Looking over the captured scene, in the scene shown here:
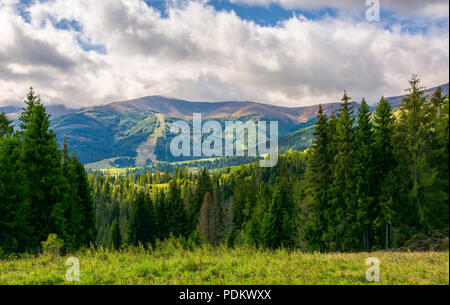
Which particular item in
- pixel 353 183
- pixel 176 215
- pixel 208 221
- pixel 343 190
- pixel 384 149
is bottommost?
pixel 208 221

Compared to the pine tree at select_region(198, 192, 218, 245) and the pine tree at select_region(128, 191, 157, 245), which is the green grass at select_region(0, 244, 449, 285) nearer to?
the pine tree at select_region(128, 191, 157, 245)

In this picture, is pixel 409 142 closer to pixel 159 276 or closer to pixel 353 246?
pixel 159 276

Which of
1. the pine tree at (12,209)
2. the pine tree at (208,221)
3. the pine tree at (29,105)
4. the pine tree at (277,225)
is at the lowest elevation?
the pine tree at (208,221)

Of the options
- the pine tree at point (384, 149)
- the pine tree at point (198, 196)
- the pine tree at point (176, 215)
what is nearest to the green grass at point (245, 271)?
the pine tree at point (384, 149)

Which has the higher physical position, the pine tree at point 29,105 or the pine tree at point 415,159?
the pine tree at point 29,105

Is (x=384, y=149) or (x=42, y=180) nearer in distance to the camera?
(x=384, y=149)

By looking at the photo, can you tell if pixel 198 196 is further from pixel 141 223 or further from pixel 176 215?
pixel 141 223

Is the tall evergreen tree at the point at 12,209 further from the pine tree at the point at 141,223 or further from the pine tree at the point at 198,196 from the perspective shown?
the pine tree at the point at 198,196

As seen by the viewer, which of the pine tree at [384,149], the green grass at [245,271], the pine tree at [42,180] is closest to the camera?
the green grass at [245,271]

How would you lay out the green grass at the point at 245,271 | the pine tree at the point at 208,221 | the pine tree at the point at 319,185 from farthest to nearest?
the pine tree at the point at 208,221
the pine tree at the point at 319,185
the green grass at the point at 245,271

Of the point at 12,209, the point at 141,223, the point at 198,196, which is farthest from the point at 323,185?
the point at 198,196

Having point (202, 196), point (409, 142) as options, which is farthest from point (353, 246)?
point (202, 196)

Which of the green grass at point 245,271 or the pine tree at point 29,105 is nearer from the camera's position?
the green grass at point 245,271
